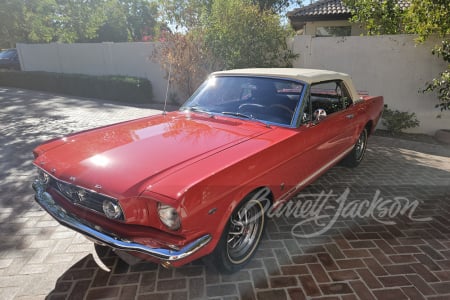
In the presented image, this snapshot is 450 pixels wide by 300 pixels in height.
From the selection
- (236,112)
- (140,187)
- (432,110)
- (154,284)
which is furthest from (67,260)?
(432,110)

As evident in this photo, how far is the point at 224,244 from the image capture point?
8.07ft

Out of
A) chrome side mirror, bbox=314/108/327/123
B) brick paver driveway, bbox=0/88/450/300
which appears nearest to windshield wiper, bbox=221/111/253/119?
chrome side mirror, bbox=314/108/327/123

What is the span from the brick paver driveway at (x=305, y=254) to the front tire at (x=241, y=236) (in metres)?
0.14

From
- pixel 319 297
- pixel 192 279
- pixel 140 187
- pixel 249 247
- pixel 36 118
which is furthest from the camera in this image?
pixel 36 118

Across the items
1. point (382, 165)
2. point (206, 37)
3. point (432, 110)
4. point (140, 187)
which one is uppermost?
point (206, 37)

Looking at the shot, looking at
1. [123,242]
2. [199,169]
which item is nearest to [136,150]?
[199,169]

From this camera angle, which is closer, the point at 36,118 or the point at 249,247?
the point at 249,247

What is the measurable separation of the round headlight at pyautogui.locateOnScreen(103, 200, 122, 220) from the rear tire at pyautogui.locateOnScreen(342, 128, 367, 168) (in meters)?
3.89

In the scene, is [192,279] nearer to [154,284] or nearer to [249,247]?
[154,284]

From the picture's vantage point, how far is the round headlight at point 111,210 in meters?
2.18


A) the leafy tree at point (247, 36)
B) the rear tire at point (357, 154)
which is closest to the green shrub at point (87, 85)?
the leafy tree at point (247, 36)

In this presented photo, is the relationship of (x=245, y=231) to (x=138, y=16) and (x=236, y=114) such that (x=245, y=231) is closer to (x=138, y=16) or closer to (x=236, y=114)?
(x=236, y=114)

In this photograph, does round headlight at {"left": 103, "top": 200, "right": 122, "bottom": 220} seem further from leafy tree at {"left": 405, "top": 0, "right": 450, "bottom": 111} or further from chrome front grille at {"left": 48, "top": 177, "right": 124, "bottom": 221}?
leafy tree at {"left": 405, "top": 0, "right": 450, "bottom": 111}

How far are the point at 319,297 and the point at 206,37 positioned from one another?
7827mm
